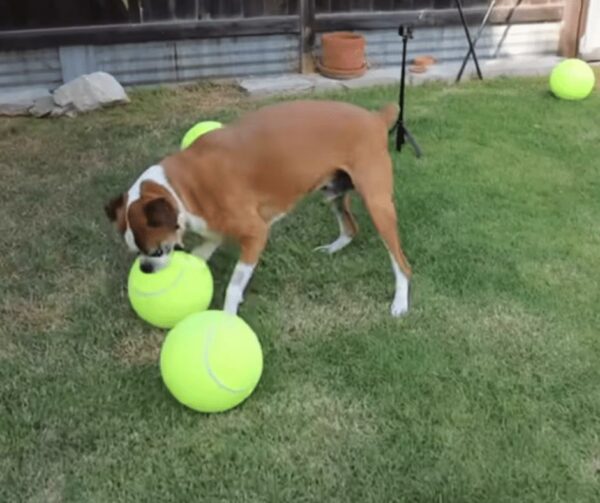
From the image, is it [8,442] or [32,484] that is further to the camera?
[8,442]

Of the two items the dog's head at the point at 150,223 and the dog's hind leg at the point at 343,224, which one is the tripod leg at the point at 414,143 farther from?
the dog's head at the point at 150,223

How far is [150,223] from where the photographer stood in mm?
3207

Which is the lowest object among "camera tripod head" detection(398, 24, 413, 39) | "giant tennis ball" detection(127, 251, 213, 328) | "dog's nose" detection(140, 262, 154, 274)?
"giant tennis ball" detection(127, 251, 213, 328)

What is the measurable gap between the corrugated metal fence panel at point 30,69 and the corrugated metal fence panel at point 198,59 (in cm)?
37

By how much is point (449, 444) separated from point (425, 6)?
5349mm

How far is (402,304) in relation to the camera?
3.77 m

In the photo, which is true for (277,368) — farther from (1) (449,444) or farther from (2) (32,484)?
(2) (32,484)

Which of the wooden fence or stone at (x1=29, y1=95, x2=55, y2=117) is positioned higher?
the wooden fence

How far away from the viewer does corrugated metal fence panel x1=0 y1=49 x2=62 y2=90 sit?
660 centimetres

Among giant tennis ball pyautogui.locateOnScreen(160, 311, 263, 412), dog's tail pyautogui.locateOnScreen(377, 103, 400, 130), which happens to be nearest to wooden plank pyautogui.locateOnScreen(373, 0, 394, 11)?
dog's tail pyautogui.locateOnScreen(377, 103, 400, 130)

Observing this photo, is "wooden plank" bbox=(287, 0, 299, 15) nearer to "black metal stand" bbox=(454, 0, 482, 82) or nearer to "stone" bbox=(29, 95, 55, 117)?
"black metal stand" bbox=(454, 0, 482, 82)

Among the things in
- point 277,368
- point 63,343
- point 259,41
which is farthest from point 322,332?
point 259,41

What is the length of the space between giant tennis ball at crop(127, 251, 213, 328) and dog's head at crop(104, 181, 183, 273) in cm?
5

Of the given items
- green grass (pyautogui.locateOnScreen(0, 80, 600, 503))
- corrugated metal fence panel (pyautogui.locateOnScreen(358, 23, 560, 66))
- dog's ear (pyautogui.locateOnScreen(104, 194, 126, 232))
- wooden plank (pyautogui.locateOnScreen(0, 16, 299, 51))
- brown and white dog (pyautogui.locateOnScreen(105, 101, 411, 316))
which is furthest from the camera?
corrugated metal fence panel (pyautogui.locateOnScreen(358, 23, 560, 66))
